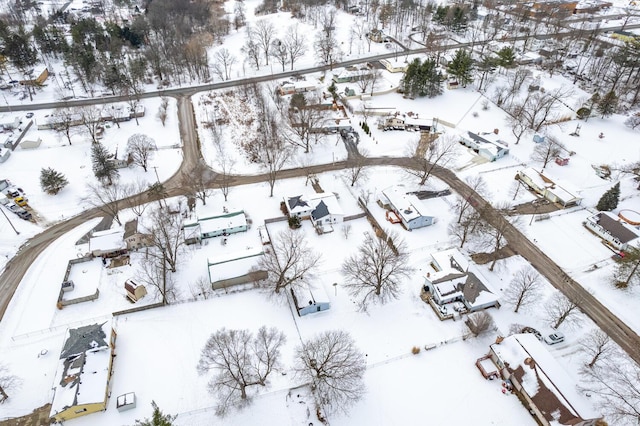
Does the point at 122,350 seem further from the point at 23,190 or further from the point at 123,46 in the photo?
the point at 123,46

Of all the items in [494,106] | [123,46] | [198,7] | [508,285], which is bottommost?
[508,285]

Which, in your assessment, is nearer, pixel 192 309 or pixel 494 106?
pixel 192 309

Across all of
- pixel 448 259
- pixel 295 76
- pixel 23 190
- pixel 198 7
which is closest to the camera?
pixel 448 259

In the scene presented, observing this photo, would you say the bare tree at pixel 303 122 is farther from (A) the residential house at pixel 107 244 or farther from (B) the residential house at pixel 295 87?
(A) the residential house at pixel 107 244

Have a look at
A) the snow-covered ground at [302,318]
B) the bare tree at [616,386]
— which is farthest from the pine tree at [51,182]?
the bare tree at [616,386]

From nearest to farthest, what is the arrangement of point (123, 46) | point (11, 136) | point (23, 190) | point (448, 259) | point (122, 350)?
point (122, 350)
point (448, 259)
point (23, 190)
point (11, 136)
point (123, 46)

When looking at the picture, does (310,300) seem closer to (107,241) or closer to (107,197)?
(107,241)

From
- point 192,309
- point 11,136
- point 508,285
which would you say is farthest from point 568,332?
point 11,136
